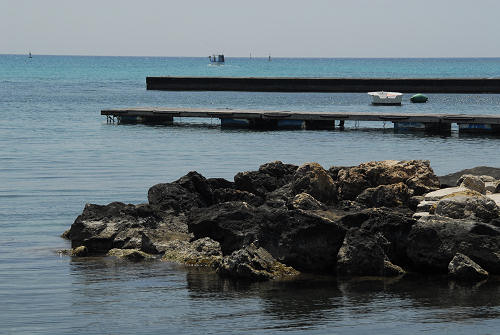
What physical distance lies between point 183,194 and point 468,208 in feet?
20.6

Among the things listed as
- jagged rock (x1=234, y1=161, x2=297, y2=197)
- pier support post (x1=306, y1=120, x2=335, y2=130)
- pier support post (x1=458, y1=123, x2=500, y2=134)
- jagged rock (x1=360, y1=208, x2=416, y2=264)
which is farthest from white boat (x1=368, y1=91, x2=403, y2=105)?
jagged rock (x1=360, y1=208, x2=416, y2=264)

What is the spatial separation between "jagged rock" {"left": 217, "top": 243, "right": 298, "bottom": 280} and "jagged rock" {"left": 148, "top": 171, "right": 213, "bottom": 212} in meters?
3.76

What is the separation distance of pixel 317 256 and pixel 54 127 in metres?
39.1

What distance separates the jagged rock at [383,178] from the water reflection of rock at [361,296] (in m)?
4.44

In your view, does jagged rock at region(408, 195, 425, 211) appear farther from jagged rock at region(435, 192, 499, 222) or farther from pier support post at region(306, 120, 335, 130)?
pier support post at region(306, 120, 335, 130)

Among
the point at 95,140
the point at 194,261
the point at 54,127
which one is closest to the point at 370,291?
the point at 194,261

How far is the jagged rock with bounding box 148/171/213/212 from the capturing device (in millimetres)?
19750

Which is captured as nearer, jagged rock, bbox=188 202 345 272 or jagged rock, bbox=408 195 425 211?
jagged rock, bbox=188 202 345 272

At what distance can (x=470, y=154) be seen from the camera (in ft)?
125

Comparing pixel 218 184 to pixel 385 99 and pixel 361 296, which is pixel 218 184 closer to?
pixel 361 296

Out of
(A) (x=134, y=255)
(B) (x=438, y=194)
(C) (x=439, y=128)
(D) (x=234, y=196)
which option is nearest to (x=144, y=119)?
(C) (x=439, y=128)

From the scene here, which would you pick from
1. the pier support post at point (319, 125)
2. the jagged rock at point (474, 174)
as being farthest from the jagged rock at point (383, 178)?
the pier support post at point (319, 125)

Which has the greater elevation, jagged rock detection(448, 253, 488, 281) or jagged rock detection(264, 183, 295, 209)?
jagged rock detection(264, 183, 295, 209)

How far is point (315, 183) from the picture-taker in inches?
784
